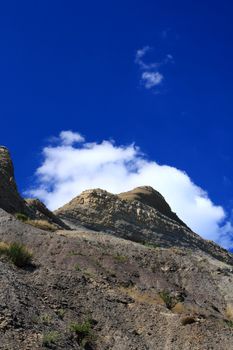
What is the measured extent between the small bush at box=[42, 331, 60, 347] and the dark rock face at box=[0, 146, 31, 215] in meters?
25.3

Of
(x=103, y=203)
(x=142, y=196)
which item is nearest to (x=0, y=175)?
(x=103, y=203)

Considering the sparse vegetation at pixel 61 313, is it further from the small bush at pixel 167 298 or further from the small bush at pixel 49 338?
the small bush at pixel 167 298

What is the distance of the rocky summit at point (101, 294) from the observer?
20109mm

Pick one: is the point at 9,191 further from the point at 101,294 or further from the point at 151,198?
the point at 151,198

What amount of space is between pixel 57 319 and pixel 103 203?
41.2 meters

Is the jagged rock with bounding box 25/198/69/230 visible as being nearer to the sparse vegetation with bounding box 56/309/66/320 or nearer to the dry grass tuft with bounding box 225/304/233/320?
the dry grass tuft with bounding box 225/304/233/320

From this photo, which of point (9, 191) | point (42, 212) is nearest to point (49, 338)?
point (9, 191)

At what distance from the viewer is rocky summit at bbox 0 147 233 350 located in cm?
2011

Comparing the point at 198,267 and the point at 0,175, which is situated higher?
the point at 0,175

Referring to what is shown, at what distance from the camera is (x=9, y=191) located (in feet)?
153

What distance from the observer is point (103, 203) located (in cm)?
6178

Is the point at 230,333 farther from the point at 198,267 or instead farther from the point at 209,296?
the point at 198,267

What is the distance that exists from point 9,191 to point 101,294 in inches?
898

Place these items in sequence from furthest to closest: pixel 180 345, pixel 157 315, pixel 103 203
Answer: pixel 103 203 → pixel 157 315 → pixel 180 345
